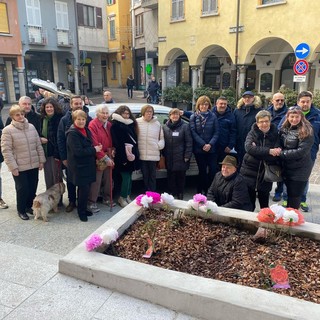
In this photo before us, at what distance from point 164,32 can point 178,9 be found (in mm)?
1603

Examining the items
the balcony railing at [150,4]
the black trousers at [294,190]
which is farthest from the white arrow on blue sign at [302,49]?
the balcony railing at [150,4]

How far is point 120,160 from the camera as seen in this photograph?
5.59m

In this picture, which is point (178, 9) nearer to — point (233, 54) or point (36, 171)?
point (233, 54)

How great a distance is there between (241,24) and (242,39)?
728 millimetres

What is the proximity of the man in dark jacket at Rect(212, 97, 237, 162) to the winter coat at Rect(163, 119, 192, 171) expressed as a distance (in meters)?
0.59

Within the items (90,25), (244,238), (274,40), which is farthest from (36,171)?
(90,25)

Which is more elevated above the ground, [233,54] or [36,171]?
[233,54]

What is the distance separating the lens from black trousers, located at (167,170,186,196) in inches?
237

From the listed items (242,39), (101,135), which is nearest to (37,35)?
(242,39)

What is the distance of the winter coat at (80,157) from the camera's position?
4859 mm

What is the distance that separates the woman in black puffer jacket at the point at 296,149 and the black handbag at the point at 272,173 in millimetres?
132

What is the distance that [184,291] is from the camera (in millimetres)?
2887

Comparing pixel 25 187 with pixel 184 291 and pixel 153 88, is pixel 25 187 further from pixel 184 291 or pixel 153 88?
pixel 153 88

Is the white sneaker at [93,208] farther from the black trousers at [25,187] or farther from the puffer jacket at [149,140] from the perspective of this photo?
the puffer jacket at [149,140]
